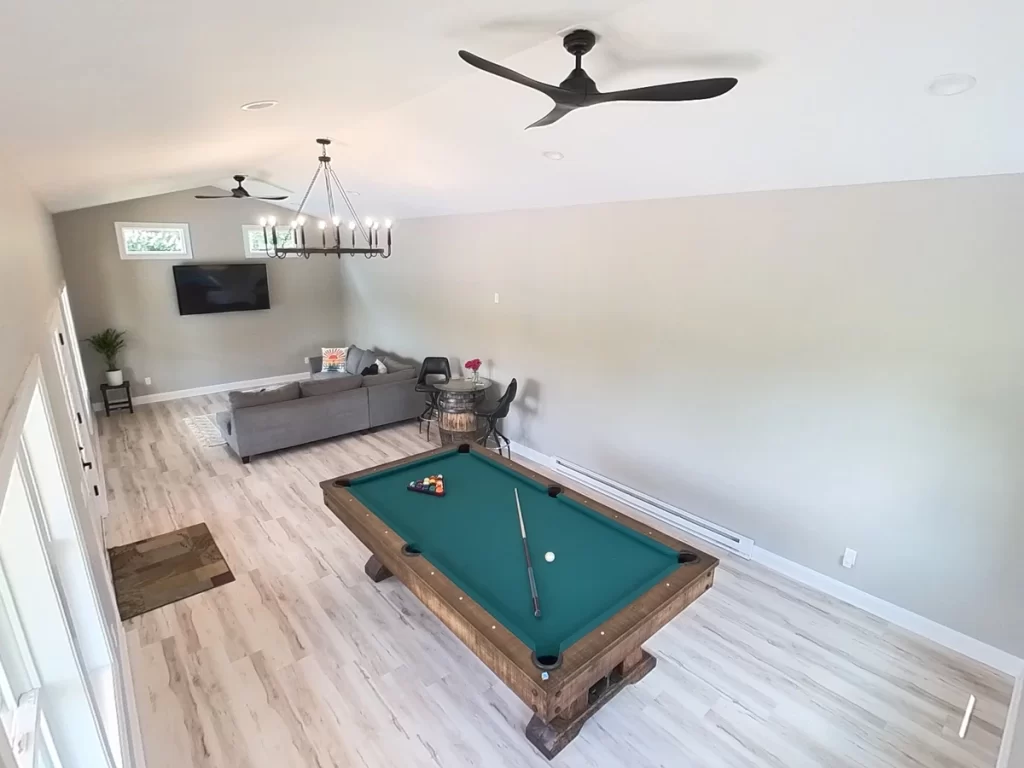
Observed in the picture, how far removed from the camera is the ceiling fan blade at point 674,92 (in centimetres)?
174

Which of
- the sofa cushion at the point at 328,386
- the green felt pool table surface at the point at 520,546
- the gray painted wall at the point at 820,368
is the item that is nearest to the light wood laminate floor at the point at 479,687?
the gray painted wall at the point at 820,368

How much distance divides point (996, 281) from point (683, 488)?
7.96 feet

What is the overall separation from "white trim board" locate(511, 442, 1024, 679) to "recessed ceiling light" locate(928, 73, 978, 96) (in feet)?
9.73

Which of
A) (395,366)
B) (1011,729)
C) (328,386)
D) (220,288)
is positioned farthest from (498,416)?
(220,288)

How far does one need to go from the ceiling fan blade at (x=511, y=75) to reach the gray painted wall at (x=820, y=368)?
2186mm

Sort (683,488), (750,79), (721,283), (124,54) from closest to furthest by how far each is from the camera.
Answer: (124,54), (750,79), (721,283), (683,488)

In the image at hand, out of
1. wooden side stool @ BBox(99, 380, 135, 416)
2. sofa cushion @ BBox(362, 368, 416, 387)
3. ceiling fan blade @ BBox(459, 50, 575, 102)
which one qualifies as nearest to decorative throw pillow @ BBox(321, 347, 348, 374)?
sofa cushion @ BBox(362, 368, 416, 387)

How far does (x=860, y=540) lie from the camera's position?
11.2 ft

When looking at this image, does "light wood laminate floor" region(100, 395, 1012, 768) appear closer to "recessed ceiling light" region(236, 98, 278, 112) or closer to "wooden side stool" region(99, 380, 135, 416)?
"recessed ceiling light" region(236, 98, 278, 112)

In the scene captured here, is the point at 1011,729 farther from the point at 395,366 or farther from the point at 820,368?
the point at 395,366

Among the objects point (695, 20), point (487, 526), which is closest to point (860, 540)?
point (487, 526)

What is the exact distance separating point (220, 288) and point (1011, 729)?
9.31m

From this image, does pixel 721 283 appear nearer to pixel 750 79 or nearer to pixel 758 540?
pixel 750 79

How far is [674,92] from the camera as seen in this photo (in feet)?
5.98
